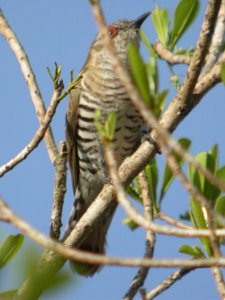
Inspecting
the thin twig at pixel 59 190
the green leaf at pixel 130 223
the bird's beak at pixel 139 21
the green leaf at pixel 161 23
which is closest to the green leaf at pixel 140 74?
the thin twig at pixel 59 190

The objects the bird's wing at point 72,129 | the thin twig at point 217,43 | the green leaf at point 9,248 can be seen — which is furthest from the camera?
the bird's wing at point 72,129

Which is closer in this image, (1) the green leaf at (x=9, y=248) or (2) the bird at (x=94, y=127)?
(1) the green leaf at (x=9, y=248)

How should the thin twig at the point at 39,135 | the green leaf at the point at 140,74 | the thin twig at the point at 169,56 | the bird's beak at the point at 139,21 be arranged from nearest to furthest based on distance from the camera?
1. the green leaf at the point at 140,74
2. the thin twig at the point at 39,135
3. the thin twig at the point at 169,56
4. the bird's beak at the point at 139,21

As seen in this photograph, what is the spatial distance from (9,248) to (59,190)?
36.9 inches

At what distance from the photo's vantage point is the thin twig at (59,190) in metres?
3.30

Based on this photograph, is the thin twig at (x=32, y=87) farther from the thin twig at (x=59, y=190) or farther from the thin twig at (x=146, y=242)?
the thin twig at (x=59, y=190)

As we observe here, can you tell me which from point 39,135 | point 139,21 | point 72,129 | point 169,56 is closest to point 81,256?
point 39,135

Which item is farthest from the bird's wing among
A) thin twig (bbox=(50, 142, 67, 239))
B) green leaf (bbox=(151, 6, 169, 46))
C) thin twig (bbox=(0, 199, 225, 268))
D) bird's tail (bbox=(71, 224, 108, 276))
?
thin twig (bbox=(0, 199, 225, 268))

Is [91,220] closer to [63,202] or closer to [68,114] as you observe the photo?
[63,202]

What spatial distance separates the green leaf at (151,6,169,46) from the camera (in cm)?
446

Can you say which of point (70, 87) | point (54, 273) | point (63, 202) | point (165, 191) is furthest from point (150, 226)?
point (165, 191)

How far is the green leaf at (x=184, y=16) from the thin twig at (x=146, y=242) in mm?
937

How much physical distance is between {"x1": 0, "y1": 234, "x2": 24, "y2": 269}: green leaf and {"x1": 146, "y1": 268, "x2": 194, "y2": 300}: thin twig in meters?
0.83

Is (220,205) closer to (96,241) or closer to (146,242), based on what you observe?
(146,242)
